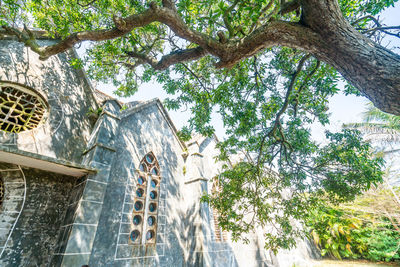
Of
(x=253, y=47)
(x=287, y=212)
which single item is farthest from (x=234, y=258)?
(x=253, y=47)

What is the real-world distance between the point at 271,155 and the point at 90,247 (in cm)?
626

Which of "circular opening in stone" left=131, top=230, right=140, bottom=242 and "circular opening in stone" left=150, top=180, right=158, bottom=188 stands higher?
"circular opening in stone" left=150, top=180, right=158, bottom=188

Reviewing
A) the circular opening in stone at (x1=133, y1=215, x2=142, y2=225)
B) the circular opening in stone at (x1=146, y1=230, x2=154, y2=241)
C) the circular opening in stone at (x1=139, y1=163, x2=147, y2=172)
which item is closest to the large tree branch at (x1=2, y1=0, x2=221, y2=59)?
the circular opening in stone at (x1=139, y1=163, x2=147, y2=172)

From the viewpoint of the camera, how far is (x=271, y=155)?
6898 millimetres

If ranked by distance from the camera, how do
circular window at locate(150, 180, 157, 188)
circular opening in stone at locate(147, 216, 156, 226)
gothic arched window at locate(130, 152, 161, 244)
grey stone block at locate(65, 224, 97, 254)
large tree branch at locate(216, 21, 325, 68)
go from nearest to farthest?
large tree branch at locate(216, 21, 325, 68), grey stone block at locate(65, 224, 97, 254), gothic arched window at locate(130, 152, 161, 244), circular opening in stone at locate(147, 216, 156, 226), circular window at locate(150, 180, 157, 188)

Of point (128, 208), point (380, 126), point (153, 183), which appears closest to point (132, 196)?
point (128, 208)

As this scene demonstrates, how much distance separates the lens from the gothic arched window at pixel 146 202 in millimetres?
6305

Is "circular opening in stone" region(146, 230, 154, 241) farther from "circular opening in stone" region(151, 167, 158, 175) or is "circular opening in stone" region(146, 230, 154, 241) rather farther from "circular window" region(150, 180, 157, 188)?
"circular opening in stone" region(151, 167, 158, 175)

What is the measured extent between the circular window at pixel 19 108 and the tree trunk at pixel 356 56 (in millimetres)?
7385

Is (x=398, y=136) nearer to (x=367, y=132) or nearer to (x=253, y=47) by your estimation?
(x=367, y=132)

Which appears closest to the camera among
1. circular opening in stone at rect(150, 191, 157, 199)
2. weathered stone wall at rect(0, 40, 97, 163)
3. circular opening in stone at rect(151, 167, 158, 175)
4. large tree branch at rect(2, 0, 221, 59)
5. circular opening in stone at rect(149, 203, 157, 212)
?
large tree branch at rect(2, 0, 221, 59)

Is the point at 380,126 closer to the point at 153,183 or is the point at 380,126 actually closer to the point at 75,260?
the point at 153,183

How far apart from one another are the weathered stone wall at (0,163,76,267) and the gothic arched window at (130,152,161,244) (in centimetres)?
217

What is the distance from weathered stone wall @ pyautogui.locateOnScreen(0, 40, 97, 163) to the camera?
5336 millimetres
